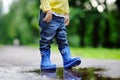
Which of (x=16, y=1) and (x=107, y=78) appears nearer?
(x=107, y=78)

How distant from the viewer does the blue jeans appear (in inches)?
240

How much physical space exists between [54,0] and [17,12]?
131ft

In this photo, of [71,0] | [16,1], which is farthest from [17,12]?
[71,0]

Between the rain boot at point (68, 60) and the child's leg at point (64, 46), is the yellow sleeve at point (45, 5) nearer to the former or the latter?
the child's leg at point (64, 46)

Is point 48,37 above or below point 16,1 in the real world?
below

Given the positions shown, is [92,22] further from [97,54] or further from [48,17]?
[48,17]

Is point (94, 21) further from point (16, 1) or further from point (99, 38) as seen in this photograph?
point (16, 1)

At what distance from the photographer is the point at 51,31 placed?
612 centimetres

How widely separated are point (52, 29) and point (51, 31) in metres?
0.03

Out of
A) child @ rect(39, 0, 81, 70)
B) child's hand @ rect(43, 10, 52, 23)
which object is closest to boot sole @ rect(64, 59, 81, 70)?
child @ rect(39, 0, 81, 70)

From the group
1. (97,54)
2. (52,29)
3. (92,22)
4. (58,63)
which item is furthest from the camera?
(92,22)

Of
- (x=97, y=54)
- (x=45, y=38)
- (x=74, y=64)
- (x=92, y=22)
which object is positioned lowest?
(x=74, y=64)

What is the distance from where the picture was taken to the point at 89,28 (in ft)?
116

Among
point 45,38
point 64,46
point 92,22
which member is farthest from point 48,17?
point 92,22
